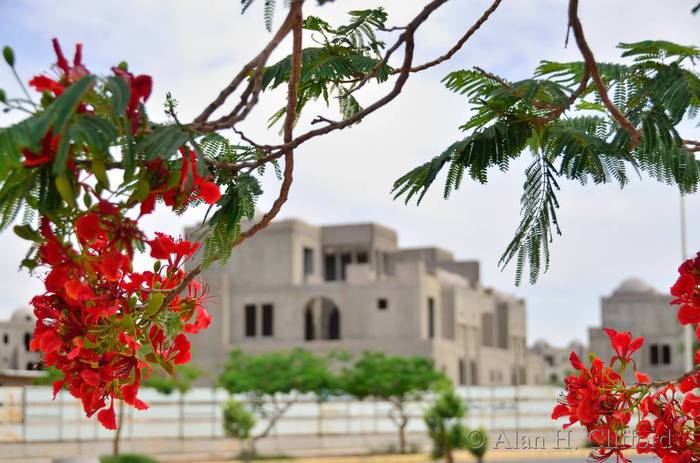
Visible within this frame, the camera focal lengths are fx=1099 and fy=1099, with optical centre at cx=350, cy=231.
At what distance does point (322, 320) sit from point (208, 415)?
51.6ft

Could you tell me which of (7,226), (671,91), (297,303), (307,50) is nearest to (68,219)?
(7,226)

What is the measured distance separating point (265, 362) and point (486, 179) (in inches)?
1140

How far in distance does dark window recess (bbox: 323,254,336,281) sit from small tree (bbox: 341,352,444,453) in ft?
57.9

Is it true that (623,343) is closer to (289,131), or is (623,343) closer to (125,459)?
(289,131)

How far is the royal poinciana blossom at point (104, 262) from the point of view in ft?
5.44

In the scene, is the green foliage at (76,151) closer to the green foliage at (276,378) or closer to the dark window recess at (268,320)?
the green foliage at (276,378)

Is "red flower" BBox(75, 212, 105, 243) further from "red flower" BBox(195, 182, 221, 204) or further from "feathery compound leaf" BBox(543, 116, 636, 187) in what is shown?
"feathery compound leaf" BBox(543, 116, 636, 187)

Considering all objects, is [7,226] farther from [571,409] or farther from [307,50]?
[571,409]

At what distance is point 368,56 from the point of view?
112 inches

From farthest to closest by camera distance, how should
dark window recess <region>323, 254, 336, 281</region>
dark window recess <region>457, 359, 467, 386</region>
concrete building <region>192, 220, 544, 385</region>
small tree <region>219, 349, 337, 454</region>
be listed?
1. dark window recess <region>323, 254, 336, 281</region>
2. dark window recess <region>457, 359, 467, 386</region>
3. concrete building <region>192, 220, 544, 385</region>
4. small tree <region>219, 349, 337, 454</region>

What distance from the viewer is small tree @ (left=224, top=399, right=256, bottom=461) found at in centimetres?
2919

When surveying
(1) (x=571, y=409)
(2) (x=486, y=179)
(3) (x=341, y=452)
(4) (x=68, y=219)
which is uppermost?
(2) (x=486, y=179)

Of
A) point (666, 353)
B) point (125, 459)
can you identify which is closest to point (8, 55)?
point (125, 459)

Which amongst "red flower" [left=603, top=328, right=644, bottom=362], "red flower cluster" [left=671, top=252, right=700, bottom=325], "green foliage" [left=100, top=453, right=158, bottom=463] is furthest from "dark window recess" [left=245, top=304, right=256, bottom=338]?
"red flower cluster" [left=671, top=252, right=700, bottom=325]
